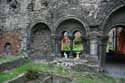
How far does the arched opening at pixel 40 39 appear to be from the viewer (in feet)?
53.5

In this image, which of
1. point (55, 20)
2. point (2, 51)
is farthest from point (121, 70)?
point (2, 51)

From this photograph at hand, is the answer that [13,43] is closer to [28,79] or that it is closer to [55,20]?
[55,20]

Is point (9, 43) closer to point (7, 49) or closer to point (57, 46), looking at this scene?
point (7, 49)

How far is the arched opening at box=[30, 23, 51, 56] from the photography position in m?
16.3

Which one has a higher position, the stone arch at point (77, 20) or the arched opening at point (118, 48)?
the stone arch at point (77, 20)

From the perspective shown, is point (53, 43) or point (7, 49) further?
point (7, 49)

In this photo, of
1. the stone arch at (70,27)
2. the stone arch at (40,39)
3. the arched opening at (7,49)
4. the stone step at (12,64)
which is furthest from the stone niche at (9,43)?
the stone arch at (70,27)

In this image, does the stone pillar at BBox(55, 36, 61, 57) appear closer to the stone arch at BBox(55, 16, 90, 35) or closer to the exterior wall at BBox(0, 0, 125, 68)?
the exterior wall at BBox(0, 0, 125, 68)

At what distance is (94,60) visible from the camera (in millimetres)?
14062

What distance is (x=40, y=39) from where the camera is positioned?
16578 mm

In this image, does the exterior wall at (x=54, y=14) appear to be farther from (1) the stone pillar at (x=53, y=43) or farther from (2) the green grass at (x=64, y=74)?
(2) the green grass at (x=64, y=74)

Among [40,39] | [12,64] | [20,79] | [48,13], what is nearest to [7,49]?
[40,39]

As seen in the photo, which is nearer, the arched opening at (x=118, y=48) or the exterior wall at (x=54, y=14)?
the exterior wall at (x=54, y=14)

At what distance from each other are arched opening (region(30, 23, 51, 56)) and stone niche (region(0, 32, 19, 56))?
3.55 feet
